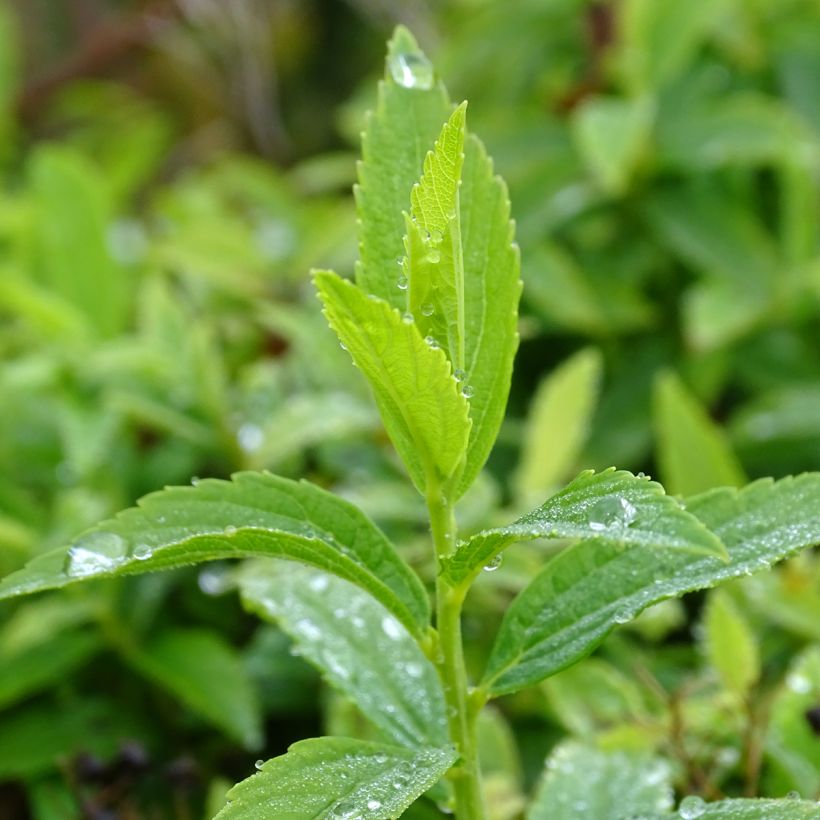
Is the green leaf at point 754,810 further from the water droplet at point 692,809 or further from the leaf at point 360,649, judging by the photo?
the leaf at point 360,649

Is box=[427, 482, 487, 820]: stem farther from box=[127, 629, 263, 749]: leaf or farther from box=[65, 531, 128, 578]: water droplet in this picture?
box=[127, 629, 263, 749]: leaf

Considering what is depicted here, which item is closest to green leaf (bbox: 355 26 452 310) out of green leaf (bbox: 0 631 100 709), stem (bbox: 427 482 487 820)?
stem (bbox: 427 482 487 820)

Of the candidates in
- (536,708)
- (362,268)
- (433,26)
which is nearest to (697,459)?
(536,708)

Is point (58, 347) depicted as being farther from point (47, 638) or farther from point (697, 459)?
point (697, 459)

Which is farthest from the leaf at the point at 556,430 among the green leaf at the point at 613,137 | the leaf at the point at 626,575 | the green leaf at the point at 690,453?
the leaf at the point at 626,575

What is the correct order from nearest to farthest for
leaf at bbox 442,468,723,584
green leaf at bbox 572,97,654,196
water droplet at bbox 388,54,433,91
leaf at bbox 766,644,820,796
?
1. leaf at bbox 442,468,723,584
2. water droplet at bbox 388,54,433,91
3. leaf at bbox 766,644,820,796
4. green leaf at bbox 572,97,654,196

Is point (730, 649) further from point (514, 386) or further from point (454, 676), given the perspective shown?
point (514, 386)

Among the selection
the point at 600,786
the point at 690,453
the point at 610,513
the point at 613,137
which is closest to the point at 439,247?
the point at 610,513
